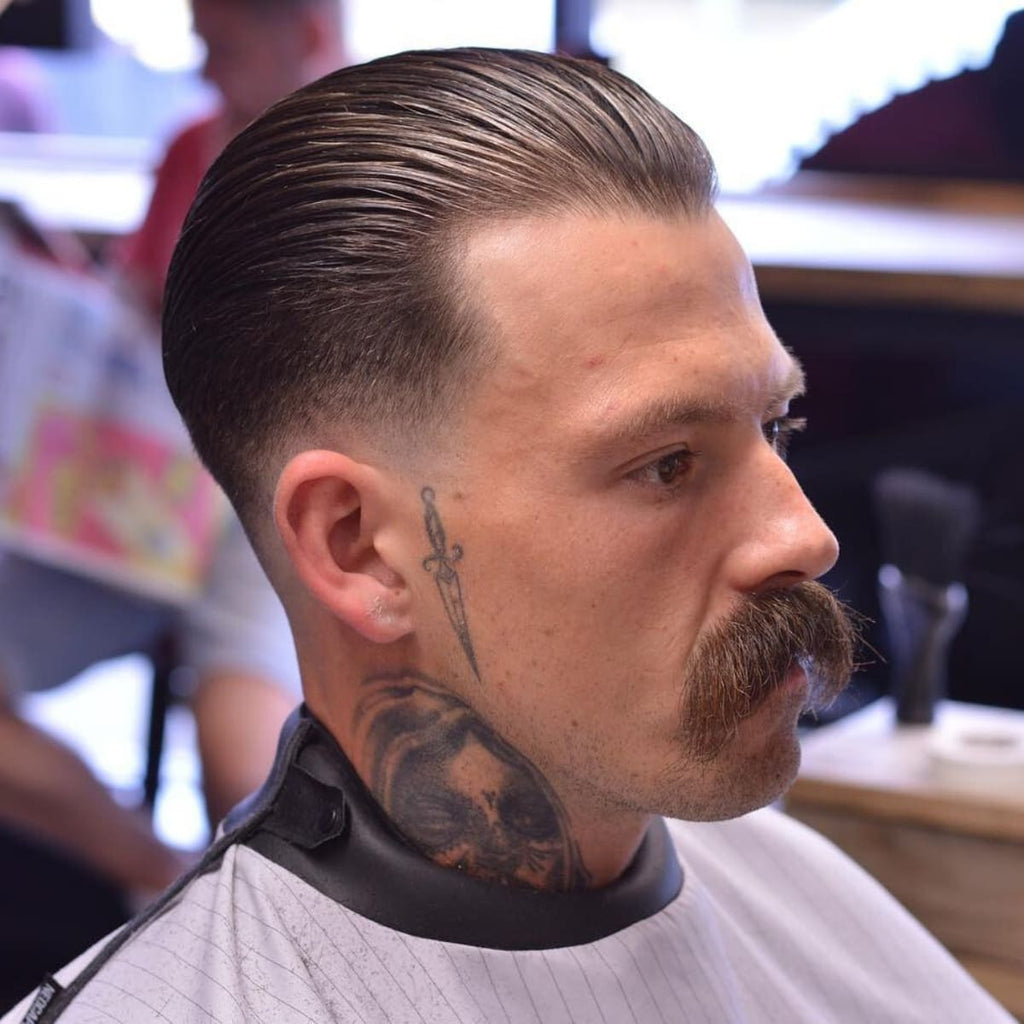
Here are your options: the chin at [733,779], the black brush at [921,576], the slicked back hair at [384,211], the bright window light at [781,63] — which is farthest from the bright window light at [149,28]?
the chin at [733,779]

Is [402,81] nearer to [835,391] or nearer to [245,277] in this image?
[245,277]

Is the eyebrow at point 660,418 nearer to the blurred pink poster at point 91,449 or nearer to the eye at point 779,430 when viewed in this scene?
the eye at point 779,430

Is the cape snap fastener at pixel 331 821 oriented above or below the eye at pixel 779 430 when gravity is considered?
below

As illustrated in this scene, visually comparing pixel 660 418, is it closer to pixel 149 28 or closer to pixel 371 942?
pixel 371 942

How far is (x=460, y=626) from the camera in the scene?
3.59 feet

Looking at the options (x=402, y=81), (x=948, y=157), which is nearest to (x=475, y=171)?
(x=402, y=81)

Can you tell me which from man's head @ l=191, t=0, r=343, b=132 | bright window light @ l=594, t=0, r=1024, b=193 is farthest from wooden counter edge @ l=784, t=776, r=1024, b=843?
bright window light @ l=594, t=0, r=1024, b=193

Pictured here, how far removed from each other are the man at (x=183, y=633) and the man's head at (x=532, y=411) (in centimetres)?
128

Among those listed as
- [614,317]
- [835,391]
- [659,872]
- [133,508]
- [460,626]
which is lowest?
[835,391]

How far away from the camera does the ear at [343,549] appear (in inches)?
42.8

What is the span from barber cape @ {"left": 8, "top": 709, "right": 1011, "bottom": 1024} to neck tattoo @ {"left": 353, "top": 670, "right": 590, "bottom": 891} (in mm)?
16

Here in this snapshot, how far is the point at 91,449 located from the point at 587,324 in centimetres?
152

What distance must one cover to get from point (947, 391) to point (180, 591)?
4.99ft

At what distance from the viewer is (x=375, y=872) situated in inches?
42.8
